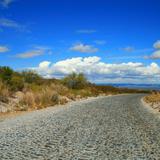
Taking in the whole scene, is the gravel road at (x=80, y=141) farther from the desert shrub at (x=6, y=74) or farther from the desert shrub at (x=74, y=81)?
the desert shrub at (x=74, y=81)

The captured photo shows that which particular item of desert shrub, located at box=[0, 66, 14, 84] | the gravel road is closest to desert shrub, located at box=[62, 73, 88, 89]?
desert shrub, located at box=[0, 66, 14, 84]

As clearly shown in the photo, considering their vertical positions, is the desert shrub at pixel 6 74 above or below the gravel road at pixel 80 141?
above

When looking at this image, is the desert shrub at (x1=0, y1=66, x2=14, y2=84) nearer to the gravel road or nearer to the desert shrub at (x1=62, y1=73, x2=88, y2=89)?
the gravel road

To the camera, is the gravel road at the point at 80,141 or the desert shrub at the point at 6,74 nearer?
the gravel road at the point at 80,141

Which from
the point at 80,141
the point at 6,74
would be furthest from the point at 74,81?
the point at 80,141

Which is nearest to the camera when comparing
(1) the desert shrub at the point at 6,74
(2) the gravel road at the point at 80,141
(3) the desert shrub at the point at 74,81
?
(2) the gravel road at the point at 80,141

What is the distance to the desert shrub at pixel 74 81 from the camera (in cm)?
6519

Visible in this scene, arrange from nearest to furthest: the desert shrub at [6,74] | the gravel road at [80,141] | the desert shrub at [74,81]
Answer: the gravel road at [80,141], the desert shrub at [6,74], the desert shrub at [74,81]

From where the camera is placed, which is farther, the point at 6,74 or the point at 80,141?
the point at 6,74

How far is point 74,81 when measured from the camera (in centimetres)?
6606

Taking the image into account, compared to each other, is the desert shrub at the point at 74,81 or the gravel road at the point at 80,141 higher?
the desert shrub at the point at 74,81

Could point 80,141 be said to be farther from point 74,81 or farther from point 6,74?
point 74,81

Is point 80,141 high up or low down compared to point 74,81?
down

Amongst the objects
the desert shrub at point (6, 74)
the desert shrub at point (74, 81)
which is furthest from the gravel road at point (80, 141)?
→ the desert shrub at point (74, 81)
